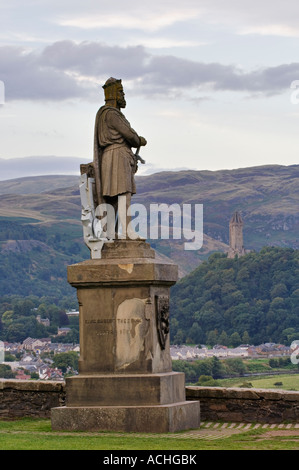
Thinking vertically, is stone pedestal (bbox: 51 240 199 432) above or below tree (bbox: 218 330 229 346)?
above

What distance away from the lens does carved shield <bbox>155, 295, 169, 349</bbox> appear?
14.7m

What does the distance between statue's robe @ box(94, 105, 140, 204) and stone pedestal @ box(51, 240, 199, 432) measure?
91 centimetres

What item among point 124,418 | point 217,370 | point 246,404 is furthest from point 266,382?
point 124,418

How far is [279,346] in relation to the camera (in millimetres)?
137500

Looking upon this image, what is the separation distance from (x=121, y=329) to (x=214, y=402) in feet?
7.39

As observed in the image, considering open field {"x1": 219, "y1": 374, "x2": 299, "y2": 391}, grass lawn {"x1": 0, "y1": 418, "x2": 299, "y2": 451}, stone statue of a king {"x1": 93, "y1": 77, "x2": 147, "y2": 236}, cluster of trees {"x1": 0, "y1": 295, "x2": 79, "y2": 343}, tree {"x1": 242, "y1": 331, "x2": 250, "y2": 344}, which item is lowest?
tree {"x1": 242, "y1": 331, "x2": 250, "y2": 344}

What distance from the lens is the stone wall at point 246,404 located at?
15445mm

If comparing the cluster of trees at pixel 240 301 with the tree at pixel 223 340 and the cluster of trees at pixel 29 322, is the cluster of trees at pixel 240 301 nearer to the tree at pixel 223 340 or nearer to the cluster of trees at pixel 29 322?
the tree at pixel 223 340

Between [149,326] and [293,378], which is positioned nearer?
[149,326]

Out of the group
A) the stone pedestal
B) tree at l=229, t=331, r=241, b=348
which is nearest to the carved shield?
the stone pedestal

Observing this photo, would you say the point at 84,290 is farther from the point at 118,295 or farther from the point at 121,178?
the point at 121,178

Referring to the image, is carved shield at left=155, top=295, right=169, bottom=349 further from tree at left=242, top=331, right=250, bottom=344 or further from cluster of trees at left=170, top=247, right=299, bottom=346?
tree at left=242, top=331, right=250, bottom=344
